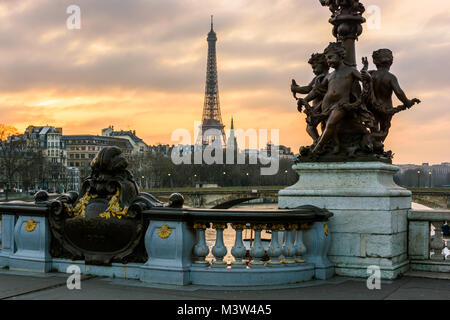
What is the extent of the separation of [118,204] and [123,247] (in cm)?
57

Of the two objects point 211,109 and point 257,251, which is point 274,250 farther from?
point 211,109

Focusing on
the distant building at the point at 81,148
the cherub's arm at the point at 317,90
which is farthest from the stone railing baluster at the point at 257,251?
the distant building at the point at 81,148

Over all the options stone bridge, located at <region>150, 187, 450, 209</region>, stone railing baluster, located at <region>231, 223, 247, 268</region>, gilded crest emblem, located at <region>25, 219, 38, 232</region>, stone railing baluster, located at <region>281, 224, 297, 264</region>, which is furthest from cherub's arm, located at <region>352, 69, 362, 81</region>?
stone bridge, located at <region>150, 187, 450, 209</region>

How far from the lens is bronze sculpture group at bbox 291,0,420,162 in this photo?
895 centimetres

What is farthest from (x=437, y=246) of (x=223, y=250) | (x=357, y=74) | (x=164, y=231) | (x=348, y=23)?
(x=164, y=231)

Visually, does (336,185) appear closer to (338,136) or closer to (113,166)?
(338,136)

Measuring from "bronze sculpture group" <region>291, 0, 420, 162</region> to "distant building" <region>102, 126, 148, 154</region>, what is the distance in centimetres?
15367

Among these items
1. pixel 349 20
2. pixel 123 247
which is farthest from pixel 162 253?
pixel 349 20

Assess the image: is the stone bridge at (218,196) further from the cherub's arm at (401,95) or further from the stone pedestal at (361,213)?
the stone pedestal at (361,213)

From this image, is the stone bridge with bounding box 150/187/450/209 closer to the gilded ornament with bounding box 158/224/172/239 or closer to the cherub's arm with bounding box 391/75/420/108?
the cherub's arm with bounding box 391/75/420/108

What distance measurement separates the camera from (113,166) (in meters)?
8.24

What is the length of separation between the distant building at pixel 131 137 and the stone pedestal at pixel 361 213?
508 ft

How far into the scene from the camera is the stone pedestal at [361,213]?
8.36 m
